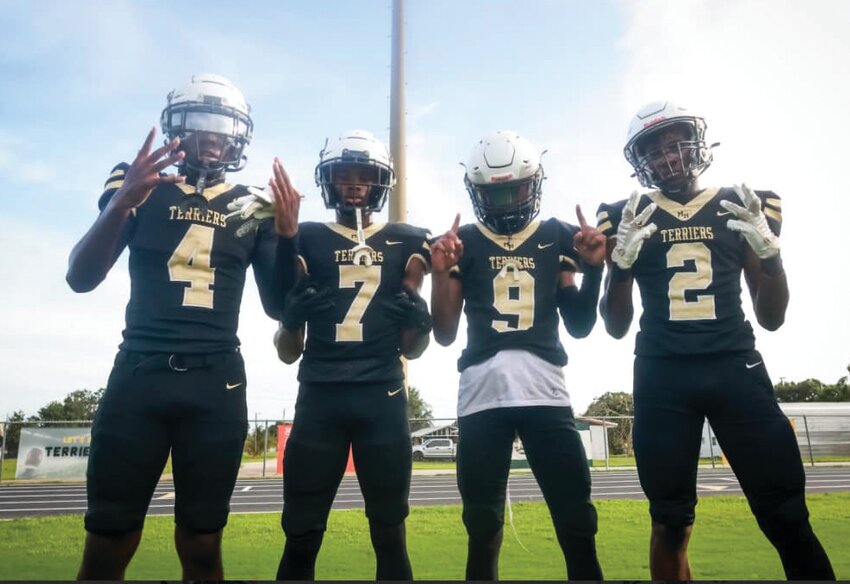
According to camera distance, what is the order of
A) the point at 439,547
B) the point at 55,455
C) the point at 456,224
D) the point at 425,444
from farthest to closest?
1. the point at 425,444
2. the point at 55,455
3. the point at 439,547
4. the point at 456,224

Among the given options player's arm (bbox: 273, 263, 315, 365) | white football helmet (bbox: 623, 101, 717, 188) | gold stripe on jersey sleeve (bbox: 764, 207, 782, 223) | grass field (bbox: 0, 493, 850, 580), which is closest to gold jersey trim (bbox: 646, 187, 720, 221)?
white football helmet (bbox: 623, 101, 717, 188)

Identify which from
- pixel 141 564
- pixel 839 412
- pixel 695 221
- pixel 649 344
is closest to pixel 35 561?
pixel 141 564

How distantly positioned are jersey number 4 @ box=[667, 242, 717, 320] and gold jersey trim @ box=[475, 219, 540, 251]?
0.71 meters

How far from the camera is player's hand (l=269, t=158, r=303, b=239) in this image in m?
2.84

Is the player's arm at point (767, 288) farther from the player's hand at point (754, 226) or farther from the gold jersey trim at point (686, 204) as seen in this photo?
the gold jersey trim at point (686, 204)

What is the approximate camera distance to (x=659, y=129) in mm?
3287

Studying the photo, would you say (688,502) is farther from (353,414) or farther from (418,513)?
(418,513)

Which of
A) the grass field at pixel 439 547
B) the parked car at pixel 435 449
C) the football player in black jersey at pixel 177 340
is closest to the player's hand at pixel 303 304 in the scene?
the football player in black jersey at pixel 177 340

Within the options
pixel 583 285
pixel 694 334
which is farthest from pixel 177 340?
pixel 694 334

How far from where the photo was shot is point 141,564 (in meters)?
4.98

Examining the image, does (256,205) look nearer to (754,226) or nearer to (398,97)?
(754,226)

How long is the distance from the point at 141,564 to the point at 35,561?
3.47 ft

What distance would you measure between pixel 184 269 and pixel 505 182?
5.47 ft

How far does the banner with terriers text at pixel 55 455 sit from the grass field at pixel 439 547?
360 inches
